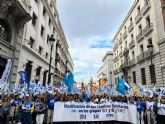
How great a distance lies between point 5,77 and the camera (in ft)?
33.7

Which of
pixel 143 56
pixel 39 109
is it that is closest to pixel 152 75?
pixel 143 56

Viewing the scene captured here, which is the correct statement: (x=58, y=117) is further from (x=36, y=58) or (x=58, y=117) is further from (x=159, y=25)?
(x=159, y=25)

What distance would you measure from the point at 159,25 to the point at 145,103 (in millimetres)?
13992

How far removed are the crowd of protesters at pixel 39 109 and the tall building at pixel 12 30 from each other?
5.12m

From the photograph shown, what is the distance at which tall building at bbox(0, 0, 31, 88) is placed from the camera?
12.1 metres

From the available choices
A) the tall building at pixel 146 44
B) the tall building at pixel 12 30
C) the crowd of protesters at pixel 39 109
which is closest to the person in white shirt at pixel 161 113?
the crowd of protesters at pixel 39 109

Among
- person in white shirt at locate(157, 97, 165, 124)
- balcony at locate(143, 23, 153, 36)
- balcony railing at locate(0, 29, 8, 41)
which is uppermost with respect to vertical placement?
balcony at locate(143, 23, 153, 36)

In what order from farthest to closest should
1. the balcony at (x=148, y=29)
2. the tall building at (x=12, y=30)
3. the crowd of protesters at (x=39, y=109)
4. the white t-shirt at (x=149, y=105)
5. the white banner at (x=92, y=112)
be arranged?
the balcony at (x=148, y=29) < the tall building at (x=12, y=30) < the white t-shirt at (x=149, y=105) < the crowd of protesters at (x=39, y=109) < the white banner at (x=92, y=112)

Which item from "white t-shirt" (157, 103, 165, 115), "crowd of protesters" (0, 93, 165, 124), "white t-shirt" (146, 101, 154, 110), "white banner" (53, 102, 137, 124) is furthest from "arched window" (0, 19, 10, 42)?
"white t-shirt" (157, 103, 165, 115)

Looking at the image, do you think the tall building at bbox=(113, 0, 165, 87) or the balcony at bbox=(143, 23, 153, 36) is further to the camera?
the balcony at bbox=(143, 23, 153, 36)

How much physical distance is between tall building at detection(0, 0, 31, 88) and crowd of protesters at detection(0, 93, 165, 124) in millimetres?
5121

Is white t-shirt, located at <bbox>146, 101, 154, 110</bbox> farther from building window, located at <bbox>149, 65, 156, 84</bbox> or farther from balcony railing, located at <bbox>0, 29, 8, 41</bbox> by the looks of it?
building window, located at <bbox>149, 65, 156, 84</bbox>

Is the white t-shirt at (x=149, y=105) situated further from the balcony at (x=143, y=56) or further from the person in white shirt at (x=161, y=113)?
the balcony at (x=143, y=56)

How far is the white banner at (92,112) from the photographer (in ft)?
24.0
